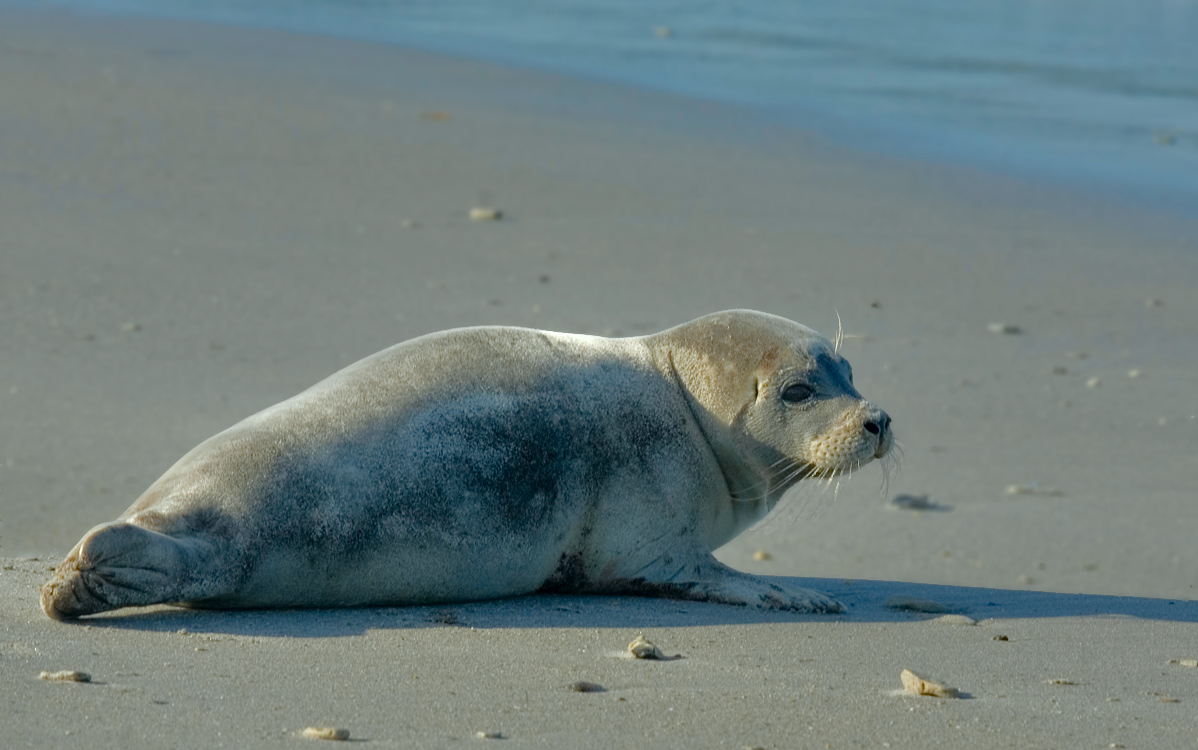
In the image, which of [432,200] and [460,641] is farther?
[432,200]

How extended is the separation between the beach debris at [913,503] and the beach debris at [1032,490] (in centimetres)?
38

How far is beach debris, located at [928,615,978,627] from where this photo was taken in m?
4.74

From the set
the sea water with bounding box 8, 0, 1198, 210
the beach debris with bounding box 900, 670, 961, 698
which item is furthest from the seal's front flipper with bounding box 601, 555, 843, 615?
the sea water with bounding box 8, 0, 1198, 210

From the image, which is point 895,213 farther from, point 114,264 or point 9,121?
point 9,121

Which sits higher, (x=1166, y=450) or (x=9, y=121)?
(x=9, y=121)

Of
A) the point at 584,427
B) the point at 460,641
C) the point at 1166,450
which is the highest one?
the point at 584,427

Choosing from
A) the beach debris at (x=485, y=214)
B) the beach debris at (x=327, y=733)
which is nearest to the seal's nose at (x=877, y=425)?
the beach debris at (x=327, y=733)

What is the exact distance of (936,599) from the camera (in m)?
5.24

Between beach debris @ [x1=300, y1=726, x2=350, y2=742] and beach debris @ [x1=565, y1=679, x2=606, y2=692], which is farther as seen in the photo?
beach debris @ [x1=565, y1=679, x2=606, y2=692]

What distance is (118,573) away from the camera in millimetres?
4039

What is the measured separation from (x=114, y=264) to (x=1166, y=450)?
19.3 feet

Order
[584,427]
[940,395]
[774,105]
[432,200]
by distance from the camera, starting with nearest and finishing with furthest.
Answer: [584,427] → [940,395] → [432,200] → [774,105]

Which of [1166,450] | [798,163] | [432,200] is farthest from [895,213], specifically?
[1166,450]

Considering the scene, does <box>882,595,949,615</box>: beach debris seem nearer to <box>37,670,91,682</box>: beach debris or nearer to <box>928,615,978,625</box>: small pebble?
<box>928,615,978,625</box>: small pebble
